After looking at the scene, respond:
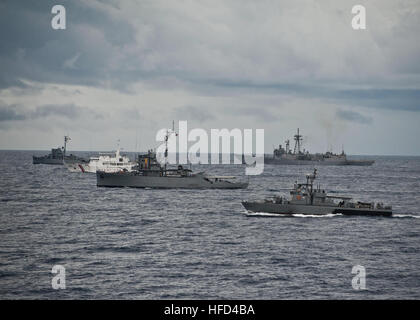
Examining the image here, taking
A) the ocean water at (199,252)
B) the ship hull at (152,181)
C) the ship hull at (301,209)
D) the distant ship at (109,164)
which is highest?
the distant ship at (109,164)

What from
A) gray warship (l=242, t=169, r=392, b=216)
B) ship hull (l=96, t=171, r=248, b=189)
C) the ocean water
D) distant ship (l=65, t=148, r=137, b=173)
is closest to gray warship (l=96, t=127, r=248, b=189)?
ship hull (l=96, t=171, r=248, b=189)

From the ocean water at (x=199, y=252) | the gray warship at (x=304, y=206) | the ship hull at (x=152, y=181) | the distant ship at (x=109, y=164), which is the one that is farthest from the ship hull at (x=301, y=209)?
the distant ship at (x=109, y=164)

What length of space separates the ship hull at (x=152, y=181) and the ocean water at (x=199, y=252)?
94.7ft

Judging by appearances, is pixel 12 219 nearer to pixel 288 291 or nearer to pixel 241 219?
pixel 241 219

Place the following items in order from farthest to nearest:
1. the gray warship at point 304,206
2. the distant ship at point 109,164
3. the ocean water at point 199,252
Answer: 1. the distant ship at point 109,164
2. the gray warship at point 304,206
3. the ocean water at point 199,252

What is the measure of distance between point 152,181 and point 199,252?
65.5 m

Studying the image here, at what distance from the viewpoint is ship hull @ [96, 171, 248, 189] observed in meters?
112

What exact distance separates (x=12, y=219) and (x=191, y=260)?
3371 cm

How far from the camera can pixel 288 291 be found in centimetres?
3534

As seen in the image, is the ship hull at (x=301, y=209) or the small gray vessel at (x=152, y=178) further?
the small gray vessel at (x=152, y=178)

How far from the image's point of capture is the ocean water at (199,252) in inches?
1403

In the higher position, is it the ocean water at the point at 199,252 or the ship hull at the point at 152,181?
the ship hull at the point at 152,181

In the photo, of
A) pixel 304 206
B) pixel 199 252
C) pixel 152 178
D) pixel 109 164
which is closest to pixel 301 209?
pixel 304 206

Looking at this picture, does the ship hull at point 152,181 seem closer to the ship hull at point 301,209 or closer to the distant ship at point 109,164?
the distant ship at point 109,164
